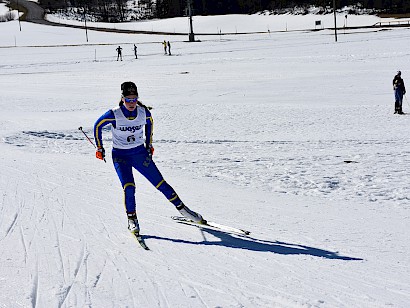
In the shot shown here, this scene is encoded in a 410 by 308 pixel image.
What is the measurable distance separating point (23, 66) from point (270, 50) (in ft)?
63.5

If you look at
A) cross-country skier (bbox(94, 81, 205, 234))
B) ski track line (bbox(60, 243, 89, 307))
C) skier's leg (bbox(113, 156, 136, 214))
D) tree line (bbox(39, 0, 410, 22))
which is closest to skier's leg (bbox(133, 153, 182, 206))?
cross-country skier (bbox(94, 81, 205, 234))

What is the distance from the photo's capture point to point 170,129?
1494 centimetres

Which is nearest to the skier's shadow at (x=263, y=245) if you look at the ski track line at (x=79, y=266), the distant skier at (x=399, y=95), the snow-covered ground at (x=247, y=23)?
the ski track line at (x=79, y=266)

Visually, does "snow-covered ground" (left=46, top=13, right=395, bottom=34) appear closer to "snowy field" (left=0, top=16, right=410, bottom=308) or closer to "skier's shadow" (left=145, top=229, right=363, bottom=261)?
"snowy field" (left=0, top=16, right=410, bottom=308)

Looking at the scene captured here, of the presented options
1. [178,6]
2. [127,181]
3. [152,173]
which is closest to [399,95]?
[152,173]

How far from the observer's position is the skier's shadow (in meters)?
5.28

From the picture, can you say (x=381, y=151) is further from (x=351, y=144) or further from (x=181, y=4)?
(x=181, y=4)

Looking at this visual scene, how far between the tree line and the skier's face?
77.9m

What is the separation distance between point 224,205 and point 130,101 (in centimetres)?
242

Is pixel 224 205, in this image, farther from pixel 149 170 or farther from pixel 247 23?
pixel 247 23

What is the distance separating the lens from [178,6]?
98625 millimetres

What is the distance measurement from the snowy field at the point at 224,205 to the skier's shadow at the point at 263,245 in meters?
0.02

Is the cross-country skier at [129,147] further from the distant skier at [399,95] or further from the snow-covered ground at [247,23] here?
the snow-covered ground at [247,23]

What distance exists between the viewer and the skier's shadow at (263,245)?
528cm
